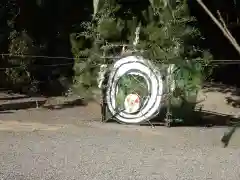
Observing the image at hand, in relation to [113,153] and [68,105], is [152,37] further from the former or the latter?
[68,105]

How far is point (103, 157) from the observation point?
6633mm

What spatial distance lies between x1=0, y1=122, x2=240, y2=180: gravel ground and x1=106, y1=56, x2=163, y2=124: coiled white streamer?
0.87 feet

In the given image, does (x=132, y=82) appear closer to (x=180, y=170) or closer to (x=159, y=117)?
(x=159, y=117)

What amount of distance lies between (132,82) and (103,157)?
3.01m

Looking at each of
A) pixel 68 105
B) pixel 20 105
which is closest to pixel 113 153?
pixel 20 105

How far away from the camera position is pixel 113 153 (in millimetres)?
6898

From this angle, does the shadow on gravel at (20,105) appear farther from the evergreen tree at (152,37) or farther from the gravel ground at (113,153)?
the gravel ground at (113,153)

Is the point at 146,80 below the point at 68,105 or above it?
above

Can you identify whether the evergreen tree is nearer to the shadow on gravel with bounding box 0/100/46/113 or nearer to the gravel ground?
the gravel ground

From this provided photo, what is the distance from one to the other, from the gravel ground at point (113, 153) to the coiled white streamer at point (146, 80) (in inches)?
10.4

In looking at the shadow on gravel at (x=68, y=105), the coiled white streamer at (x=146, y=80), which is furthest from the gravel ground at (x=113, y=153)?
the shadow on gravel at (x=68, y=105)

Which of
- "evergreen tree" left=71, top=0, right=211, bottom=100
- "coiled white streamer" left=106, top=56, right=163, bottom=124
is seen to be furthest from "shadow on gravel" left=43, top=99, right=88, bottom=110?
"coiled white streamer" left=106, top=56, right=163, bottom=124

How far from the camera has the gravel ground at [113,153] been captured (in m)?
5.80

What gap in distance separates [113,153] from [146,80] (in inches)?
107
